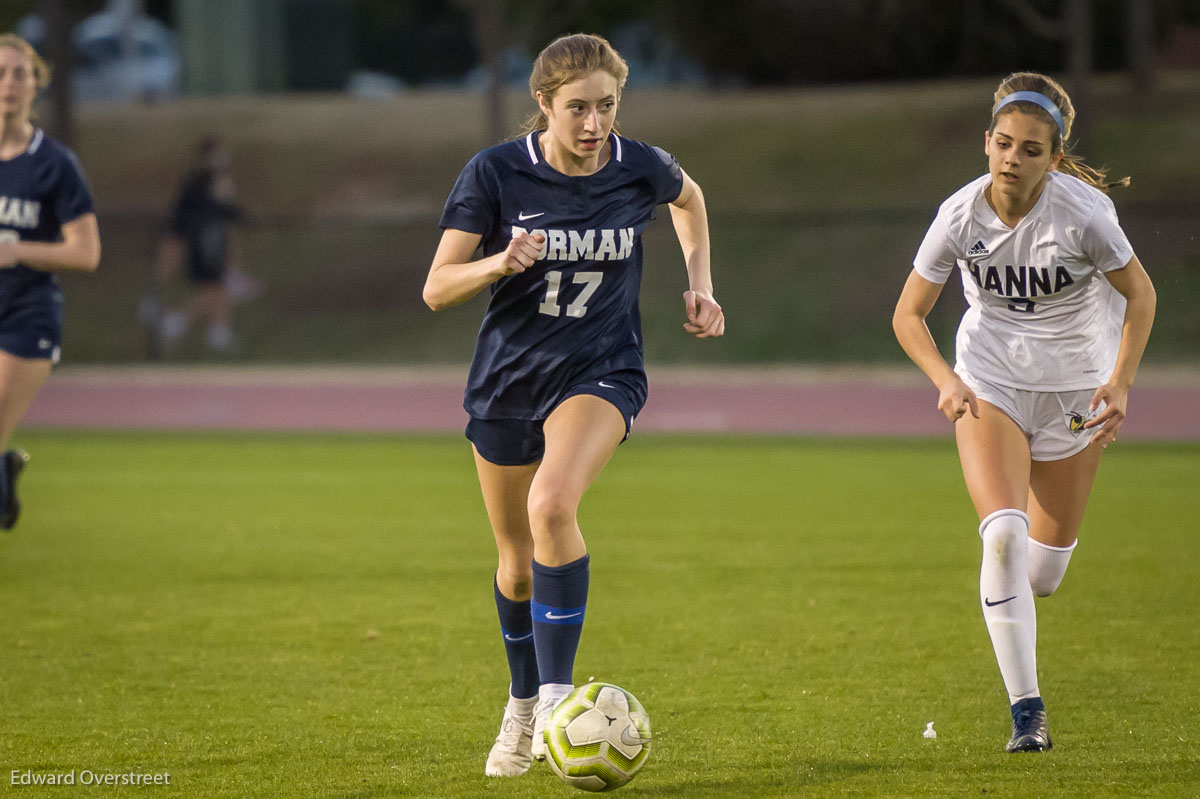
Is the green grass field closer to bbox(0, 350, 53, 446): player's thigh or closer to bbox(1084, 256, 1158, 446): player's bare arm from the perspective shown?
bbox(0, 350, 53, 446): player's thigh

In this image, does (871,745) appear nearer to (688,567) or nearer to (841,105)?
(688,567)

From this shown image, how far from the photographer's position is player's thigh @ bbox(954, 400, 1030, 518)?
5.12 m

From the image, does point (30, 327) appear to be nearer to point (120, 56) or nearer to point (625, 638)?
point (625, 638)

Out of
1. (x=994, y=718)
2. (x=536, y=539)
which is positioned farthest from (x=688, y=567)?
(x=536, y=539)

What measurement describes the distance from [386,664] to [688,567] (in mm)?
2665

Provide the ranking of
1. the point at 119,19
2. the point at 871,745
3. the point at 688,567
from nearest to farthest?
the point at 871,745 < the point at 688,567 < the point at 119,19

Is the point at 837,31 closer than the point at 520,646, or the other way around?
the point at 520,646

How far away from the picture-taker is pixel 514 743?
4945 mm

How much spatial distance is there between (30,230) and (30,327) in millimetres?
448

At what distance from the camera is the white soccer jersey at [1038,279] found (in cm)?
514

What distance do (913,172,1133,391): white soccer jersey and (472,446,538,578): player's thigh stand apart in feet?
4.86

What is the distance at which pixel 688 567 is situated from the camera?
→ 346 inches

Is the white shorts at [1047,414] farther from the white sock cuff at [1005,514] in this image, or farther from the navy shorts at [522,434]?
the navy shorts at [522,434]

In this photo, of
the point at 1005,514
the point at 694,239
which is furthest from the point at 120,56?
the point at 1005,514
